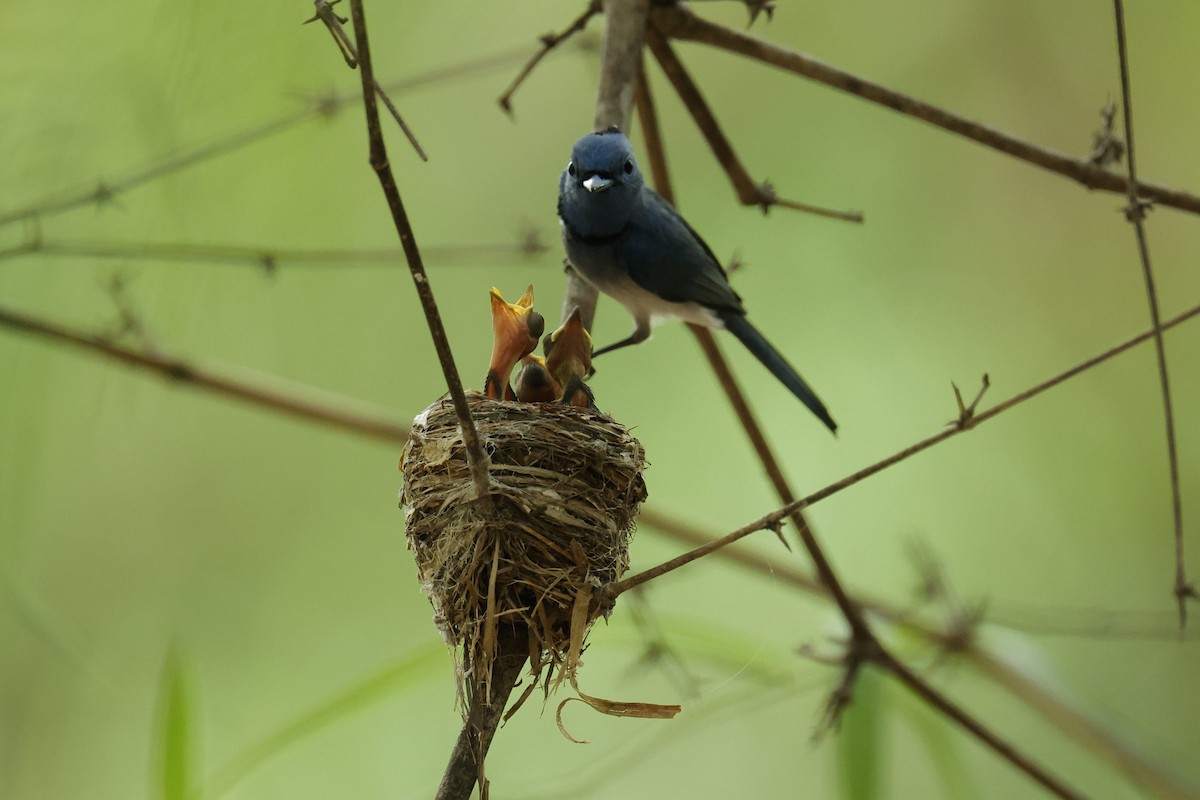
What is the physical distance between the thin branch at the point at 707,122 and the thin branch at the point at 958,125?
127 millimetres

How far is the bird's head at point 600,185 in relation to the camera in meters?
2.48

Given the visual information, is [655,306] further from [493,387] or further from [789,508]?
[789,508]

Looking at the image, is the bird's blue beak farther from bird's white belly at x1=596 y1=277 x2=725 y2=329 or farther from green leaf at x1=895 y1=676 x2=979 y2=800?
green leaf at x1=895 y1=676 x2=979 y2=800

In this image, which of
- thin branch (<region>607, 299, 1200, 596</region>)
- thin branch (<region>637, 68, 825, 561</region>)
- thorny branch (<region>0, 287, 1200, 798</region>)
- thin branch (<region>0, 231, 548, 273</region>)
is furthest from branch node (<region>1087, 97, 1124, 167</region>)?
thin branch (<region>0, 231, 548, 273</region>)

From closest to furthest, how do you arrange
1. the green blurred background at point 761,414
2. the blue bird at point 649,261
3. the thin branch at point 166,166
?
the thin branch at point 166,166 < the blue bird at point 649,261 < the green blurred background at point 761,414

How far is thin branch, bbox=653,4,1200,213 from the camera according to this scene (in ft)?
7.57

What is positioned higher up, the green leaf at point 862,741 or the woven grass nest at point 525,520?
the woven grass nest at point 525,520

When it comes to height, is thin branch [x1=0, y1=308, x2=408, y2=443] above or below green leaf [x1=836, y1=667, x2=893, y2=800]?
above

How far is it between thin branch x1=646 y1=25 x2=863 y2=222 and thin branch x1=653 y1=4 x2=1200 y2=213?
5.0 inches

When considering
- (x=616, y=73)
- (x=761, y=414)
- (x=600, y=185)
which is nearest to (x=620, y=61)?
(x=616, y=73)

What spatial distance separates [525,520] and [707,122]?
1237mm

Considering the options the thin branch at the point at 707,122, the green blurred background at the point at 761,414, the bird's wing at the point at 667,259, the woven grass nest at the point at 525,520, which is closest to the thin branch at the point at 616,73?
the thin branch at the point at 707,122

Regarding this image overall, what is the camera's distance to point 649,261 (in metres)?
2.98

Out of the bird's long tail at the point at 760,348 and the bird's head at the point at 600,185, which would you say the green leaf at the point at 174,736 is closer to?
the bird's head at the point at 600,185
